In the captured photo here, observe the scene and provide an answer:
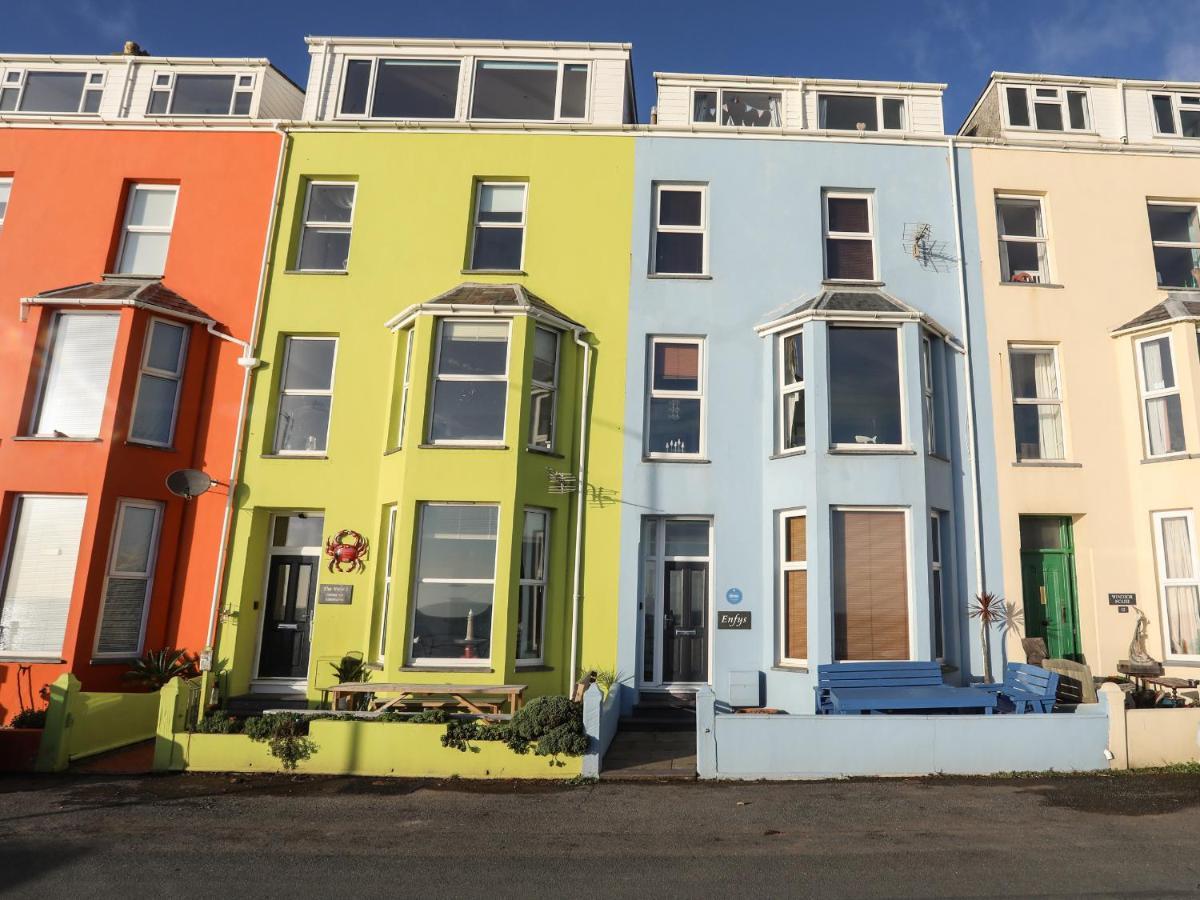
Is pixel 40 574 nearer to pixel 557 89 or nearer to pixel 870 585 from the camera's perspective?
pixel 557 89

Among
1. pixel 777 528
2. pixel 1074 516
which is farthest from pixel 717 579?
pixel 1074 516

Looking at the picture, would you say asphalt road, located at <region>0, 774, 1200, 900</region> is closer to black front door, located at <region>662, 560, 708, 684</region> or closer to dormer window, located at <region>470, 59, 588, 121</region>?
black front door, located at <region>662, 560, 708, 684</region>

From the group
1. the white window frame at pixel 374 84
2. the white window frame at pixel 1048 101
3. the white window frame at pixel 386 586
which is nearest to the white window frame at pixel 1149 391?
the white window frame at pixel 1048 101

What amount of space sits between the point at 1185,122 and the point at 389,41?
15.4 meters

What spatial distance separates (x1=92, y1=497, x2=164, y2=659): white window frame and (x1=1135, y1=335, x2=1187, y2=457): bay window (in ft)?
52.7

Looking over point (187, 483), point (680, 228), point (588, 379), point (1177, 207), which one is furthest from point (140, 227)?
point (1177, 207)

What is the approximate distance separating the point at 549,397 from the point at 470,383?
1310 mm

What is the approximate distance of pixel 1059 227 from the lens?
13.5 m

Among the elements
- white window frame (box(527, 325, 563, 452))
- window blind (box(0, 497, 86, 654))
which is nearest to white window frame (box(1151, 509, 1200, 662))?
white window frame (box(527, 325, 563, 452))

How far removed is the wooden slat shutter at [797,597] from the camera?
37.9 ft

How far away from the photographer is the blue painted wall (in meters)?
11.6

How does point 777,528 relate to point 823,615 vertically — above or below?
above

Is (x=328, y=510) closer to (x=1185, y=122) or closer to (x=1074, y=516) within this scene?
(x=1074, y=516)

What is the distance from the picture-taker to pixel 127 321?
12258 mm
